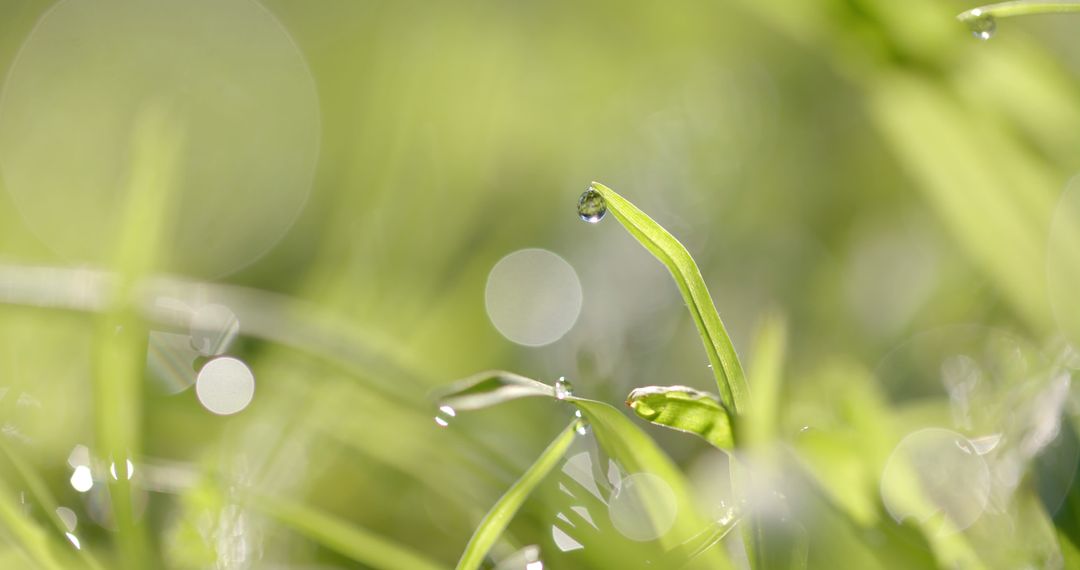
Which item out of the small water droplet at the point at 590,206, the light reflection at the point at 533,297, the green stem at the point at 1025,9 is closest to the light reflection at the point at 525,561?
the small water droplet at the point at 590,206

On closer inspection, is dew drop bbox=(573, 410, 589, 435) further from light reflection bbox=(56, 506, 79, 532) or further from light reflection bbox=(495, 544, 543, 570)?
light reflection bbox=(56, 506, 79, 532)

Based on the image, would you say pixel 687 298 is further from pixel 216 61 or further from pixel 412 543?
pixel 216 61

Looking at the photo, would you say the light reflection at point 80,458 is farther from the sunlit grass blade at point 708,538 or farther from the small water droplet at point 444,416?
the sunlit grass blade at point 708,538

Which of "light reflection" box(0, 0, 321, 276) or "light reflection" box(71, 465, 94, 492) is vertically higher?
"light reflection" box(0, 0, 321, 276)

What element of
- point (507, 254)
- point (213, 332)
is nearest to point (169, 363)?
point (213, 332)

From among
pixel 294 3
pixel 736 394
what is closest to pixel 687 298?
pixel 736 394

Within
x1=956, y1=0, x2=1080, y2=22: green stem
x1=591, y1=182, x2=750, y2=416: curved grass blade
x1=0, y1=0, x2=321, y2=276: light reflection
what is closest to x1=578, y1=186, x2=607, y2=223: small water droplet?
x1=591, y1=182, x2=750, y2=416: curved grass blade
